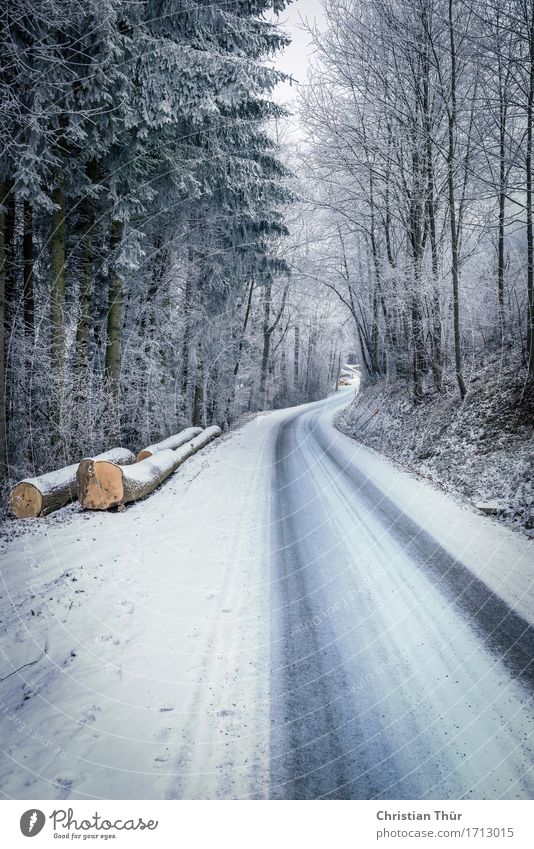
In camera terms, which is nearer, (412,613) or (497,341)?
(412,613)

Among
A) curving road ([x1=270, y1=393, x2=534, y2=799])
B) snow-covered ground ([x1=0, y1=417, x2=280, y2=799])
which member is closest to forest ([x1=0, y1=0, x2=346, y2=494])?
snow-covered ground ([x1=0, y1=417, x2=280, y2=799])

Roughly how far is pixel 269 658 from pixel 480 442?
7670mm

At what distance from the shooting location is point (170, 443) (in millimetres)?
12922

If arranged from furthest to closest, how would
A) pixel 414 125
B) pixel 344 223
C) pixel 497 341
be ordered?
pixel 344 223
pixel 497 341
pixel 414 125

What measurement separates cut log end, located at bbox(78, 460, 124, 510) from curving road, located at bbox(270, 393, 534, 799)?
3546 mm

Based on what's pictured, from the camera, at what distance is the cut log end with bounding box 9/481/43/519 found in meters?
6.79

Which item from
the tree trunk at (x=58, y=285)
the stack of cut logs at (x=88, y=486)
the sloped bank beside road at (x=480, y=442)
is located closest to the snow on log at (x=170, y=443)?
the stack of cut logs at (x=88, y=486)

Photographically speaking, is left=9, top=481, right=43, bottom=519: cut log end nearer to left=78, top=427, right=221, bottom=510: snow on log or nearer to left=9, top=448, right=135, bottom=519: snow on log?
left=9, top=448, right=135, bottom=519: snow on log

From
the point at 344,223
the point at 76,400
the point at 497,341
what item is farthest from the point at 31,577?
the point at 344,223

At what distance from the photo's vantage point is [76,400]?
30.5ft

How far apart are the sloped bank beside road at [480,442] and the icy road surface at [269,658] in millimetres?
1094

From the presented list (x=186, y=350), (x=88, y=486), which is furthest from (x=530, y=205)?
(x=186, y=350)

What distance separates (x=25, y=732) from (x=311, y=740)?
1934 millimetres
